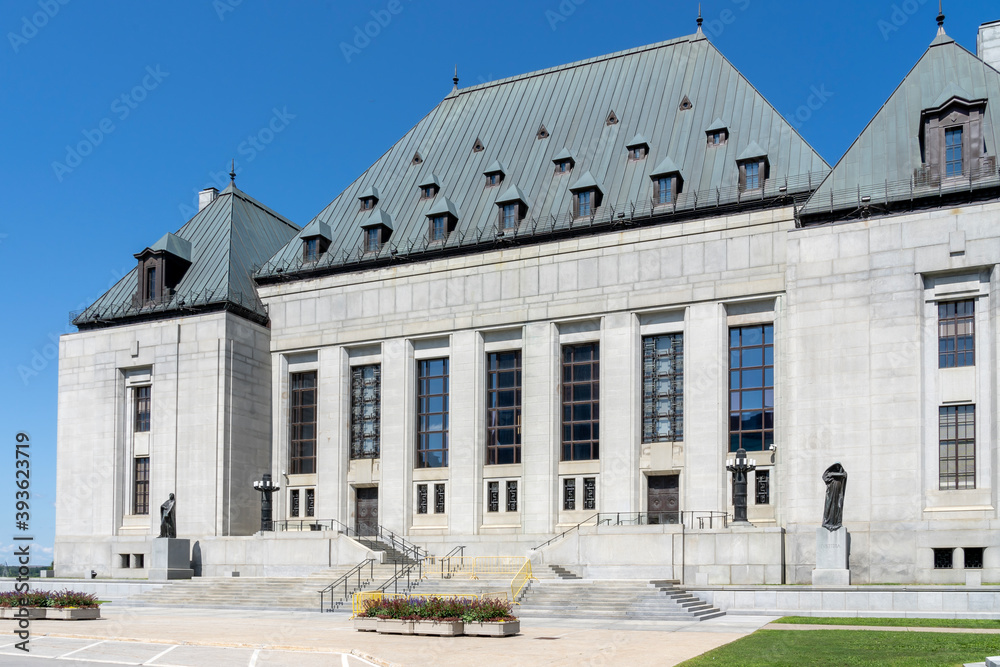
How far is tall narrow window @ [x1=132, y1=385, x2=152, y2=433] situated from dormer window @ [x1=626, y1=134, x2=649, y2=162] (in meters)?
26.3

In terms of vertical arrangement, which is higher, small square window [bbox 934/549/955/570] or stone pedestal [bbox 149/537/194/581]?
small square window [bbox 934/549/955/570]

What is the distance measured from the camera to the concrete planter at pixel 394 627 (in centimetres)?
2572

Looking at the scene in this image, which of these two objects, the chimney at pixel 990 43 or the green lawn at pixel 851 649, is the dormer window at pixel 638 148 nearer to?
the chimney at pixel 990 43

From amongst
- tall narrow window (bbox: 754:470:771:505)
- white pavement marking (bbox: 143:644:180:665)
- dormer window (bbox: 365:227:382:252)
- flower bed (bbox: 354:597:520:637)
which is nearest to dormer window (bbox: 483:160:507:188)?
dormer window (bbox: 365:227:382:252)

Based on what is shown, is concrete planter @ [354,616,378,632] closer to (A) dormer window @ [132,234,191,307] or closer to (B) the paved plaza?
(B) the paved plaza

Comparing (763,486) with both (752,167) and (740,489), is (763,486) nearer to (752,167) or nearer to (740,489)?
(740,489)

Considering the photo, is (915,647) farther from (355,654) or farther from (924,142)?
(924,142)

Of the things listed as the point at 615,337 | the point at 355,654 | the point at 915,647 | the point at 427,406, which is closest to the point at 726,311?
the point at 615,337

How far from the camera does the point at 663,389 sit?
4456 cm

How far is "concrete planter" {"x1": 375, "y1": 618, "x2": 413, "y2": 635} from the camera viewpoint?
84.4 ft


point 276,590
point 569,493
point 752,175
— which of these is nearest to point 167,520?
A: point 276,590

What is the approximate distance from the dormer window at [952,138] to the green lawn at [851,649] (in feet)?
66.8

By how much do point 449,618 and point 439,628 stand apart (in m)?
0.34

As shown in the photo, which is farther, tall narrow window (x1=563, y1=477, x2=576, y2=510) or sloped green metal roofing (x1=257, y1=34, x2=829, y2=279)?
sloped green metal roofing (x1=257, y1=34, x2=829, y2=279)
